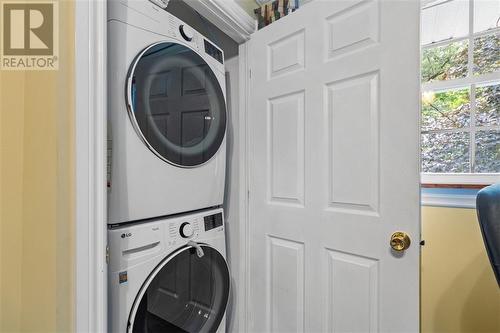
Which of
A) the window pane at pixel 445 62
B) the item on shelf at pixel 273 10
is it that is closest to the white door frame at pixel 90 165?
the item on shelf at pixel 273 10

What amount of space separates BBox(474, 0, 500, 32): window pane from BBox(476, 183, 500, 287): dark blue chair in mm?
1262

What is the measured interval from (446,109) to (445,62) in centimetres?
30

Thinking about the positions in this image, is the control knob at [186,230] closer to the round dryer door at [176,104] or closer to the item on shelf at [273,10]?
the round dryer door at [176,104]

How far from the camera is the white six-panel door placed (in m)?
0.88

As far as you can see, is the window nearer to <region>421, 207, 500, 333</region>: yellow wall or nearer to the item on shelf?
<region>421, 207, 500, 333</region>: yellow wall

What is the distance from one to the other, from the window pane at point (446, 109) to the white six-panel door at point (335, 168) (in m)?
0.95

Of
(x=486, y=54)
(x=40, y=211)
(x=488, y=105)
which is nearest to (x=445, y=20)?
(x=486, y=54)

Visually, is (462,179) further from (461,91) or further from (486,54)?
(486,54)

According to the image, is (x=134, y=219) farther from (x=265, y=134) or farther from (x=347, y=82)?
(x=347, y=82)

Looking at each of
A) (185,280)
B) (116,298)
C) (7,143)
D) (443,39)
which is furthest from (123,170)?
(443,39)

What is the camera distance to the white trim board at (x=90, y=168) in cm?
61

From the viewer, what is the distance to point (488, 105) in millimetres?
1403

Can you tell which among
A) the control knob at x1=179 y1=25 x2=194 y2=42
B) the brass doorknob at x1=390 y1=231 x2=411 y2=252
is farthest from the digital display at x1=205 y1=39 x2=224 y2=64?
the brass doorknob at x1=390 y1=231 x2=411 y2=252

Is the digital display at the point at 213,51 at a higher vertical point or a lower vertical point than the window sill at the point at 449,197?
higher
